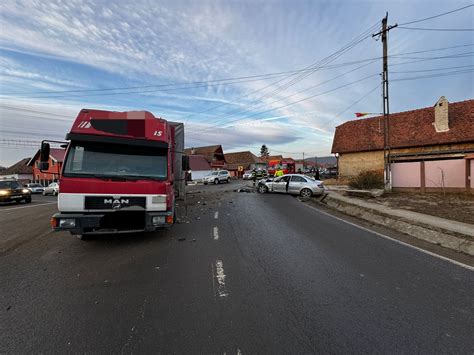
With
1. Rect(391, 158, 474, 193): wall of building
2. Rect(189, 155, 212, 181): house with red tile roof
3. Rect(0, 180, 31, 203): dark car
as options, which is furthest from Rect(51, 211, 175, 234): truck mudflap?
Rect(189, 155, 212, 181): house with red tile roof

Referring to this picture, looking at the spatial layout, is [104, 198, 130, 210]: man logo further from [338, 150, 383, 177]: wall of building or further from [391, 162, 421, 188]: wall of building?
[338, 150, 383, 177]: wall of building

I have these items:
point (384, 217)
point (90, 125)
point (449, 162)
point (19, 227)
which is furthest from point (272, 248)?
point (449, 162)

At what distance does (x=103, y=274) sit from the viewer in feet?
15.2

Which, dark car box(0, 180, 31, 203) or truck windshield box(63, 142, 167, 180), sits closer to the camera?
truck windshield box(63, 142, 167, 180)

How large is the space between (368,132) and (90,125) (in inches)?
1208

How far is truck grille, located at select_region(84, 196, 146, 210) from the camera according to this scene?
216 inches

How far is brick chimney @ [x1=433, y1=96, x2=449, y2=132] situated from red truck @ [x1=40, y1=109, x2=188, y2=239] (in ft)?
88.6

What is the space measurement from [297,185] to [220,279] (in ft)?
51.2

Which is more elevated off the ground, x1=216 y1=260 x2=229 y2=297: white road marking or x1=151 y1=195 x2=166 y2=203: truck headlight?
x1=151 y1=195 x2=166 y2=203: truck headlight

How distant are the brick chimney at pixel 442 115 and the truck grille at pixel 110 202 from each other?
28.1 m

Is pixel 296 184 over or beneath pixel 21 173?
beneath

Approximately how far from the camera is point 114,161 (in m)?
6.05

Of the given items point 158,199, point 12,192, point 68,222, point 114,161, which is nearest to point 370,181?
point 158,199

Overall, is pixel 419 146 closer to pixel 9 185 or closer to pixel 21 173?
pixel 9 185
